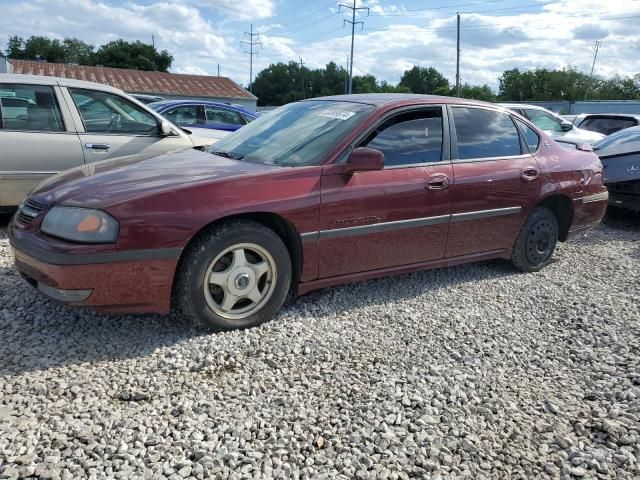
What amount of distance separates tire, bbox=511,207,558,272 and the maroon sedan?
0.02 meters

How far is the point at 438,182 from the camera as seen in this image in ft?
12.9

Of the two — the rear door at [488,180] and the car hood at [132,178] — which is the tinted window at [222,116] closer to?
the car hood at [132,178]

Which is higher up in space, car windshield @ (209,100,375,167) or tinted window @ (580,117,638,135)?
tinted window @ (580,117,638,135)

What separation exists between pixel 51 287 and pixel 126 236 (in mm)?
511

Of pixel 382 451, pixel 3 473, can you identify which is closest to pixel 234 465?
pixel 382 451

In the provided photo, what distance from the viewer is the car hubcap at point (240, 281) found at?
3.20 metres

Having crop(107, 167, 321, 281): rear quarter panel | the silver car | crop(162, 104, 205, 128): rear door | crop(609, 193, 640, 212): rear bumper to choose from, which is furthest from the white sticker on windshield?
crop(162, 104, 205, 128): rear door

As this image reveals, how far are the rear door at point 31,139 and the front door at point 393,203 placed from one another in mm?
3224

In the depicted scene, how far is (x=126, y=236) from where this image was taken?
2879mm

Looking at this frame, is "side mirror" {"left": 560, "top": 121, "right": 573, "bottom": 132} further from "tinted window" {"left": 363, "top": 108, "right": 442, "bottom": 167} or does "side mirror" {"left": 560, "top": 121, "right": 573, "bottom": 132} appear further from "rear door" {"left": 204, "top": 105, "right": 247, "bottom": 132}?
"tinted window" {"left": 363, "top": 108, "right": 442, "bottom": 167}

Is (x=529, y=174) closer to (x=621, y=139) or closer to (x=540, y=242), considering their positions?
(x=540, y=242)

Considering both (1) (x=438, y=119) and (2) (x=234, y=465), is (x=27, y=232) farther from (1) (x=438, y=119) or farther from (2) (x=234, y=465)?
(1) (x=438, y=119)

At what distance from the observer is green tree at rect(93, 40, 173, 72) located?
216ft

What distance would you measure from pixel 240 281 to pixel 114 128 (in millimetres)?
3293
